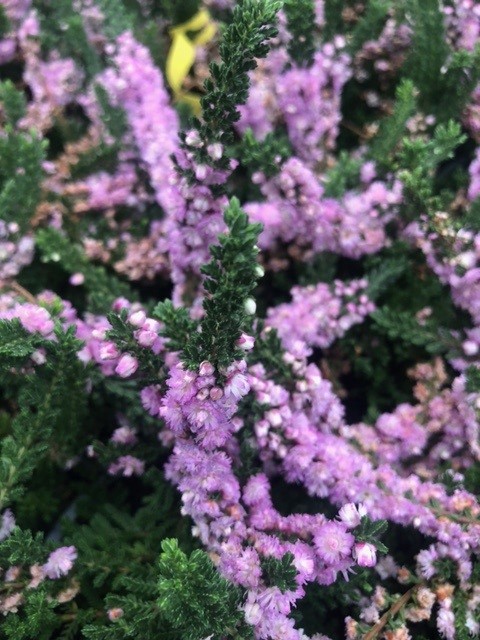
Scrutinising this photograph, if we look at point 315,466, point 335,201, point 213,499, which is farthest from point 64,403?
point 335,201

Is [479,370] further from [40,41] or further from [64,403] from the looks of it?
[40,41]

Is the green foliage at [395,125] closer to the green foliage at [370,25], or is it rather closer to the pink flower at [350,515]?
the green foliage at [370,25]

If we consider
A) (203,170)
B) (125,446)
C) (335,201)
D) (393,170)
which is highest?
(393,170)

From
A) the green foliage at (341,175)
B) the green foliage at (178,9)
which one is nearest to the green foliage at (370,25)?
the green foliage at (341,175)

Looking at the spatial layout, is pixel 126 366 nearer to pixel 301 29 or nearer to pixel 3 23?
pixel 301 29

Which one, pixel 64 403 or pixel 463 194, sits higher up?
pixel 463 194

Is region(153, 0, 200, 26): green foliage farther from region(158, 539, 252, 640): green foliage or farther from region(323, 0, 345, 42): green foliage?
region(158, 539, 252, 640): green foliage
